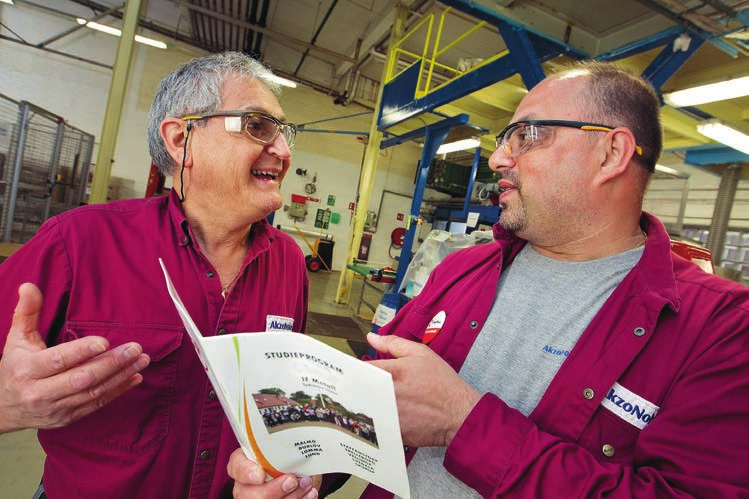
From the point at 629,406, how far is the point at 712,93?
3.74 meters

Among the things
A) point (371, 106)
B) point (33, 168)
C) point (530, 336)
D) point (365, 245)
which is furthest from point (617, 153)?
point (365, 245)

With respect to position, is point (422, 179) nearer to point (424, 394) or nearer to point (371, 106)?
point (424, 394)

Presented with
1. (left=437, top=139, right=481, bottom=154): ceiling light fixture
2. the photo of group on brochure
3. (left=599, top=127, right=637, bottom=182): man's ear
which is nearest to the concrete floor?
the photo of group on brochure

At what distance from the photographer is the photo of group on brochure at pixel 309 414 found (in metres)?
0.69

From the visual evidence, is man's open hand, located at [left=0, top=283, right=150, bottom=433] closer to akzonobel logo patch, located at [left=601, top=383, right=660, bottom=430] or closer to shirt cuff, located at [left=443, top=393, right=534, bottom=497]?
shirt cuff, located at [left=443, top=393, right=534, bottom=497]

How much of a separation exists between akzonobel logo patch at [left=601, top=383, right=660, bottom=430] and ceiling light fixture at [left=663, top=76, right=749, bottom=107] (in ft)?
11.8

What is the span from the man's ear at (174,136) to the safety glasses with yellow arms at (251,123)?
43 millimetres

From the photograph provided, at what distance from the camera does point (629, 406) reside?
0.86 metres

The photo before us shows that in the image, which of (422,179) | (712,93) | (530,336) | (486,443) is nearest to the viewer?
(486,443)

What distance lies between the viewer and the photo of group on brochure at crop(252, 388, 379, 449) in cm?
69

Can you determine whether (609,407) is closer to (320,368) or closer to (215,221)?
(320,368)

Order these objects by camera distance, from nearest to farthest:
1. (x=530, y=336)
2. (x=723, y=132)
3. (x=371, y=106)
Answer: (x=530, y=336) < (x=723, y=132) < (x=371, y=106)

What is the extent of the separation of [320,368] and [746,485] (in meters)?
0.83

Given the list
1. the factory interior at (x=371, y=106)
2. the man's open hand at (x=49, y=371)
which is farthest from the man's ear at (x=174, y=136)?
the factory interior at (x=371, y=106)
